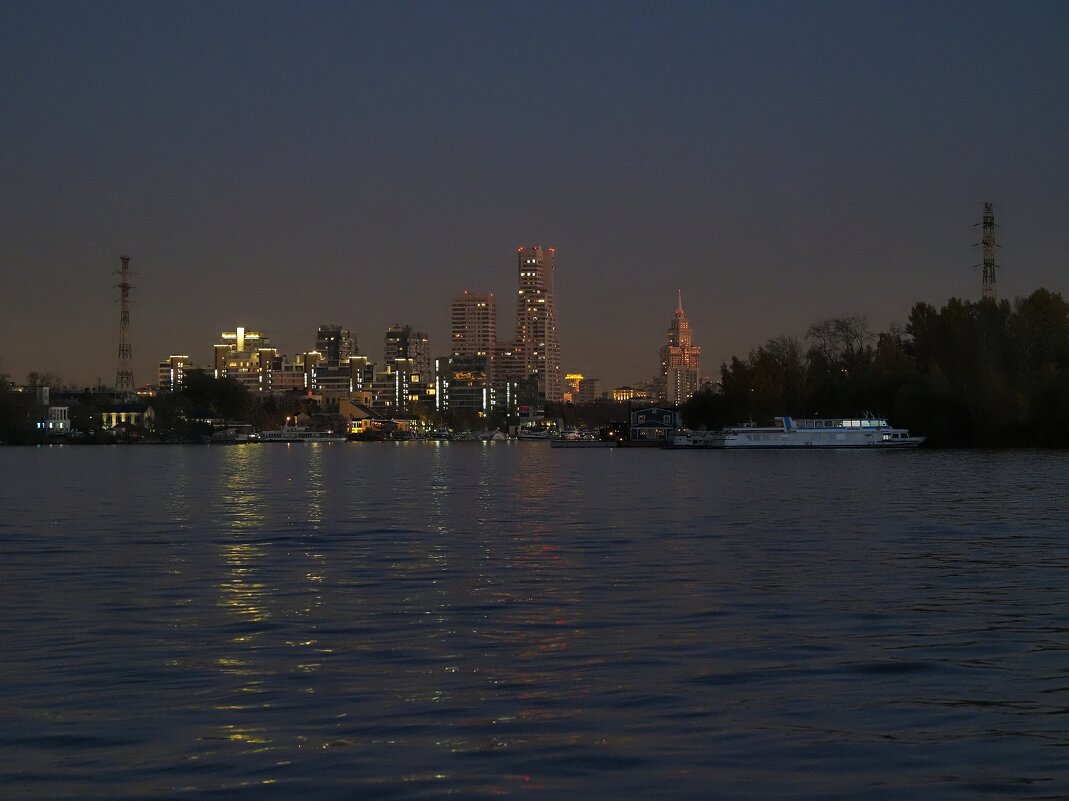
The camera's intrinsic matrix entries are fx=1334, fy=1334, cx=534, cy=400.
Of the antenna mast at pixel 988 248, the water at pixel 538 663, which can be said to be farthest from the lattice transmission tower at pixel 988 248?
the water at pixel 538 663

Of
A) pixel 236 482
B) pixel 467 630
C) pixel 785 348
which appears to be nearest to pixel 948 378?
pixel 785 348

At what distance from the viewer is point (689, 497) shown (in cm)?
5931

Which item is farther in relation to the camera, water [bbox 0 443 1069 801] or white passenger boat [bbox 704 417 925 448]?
white passenger boat [bbox 704 417 925 448]

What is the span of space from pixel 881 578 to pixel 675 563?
490 cm

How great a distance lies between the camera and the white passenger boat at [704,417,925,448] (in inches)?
5842

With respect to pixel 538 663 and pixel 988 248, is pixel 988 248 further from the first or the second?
pixel 538 663

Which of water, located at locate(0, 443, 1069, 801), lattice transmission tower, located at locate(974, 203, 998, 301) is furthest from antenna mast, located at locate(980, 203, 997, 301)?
water, located at locate(0, 443, 1069, 801)

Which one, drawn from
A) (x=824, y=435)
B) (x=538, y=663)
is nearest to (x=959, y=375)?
(x=824, y=435)

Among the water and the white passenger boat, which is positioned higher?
the white passenger boat

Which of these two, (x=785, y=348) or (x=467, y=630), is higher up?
(x=785, y=348)

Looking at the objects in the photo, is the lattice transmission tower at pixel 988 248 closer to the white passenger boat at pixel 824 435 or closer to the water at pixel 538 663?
the white passenger boat at pixel 824 435

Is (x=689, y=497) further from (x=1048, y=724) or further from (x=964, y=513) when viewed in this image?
(x=1048, y=724)

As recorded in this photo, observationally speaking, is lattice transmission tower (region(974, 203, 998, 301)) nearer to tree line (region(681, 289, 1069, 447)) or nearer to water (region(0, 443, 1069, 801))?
tree line (region(681, 289, 1069, 447))

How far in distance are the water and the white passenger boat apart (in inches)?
4410
